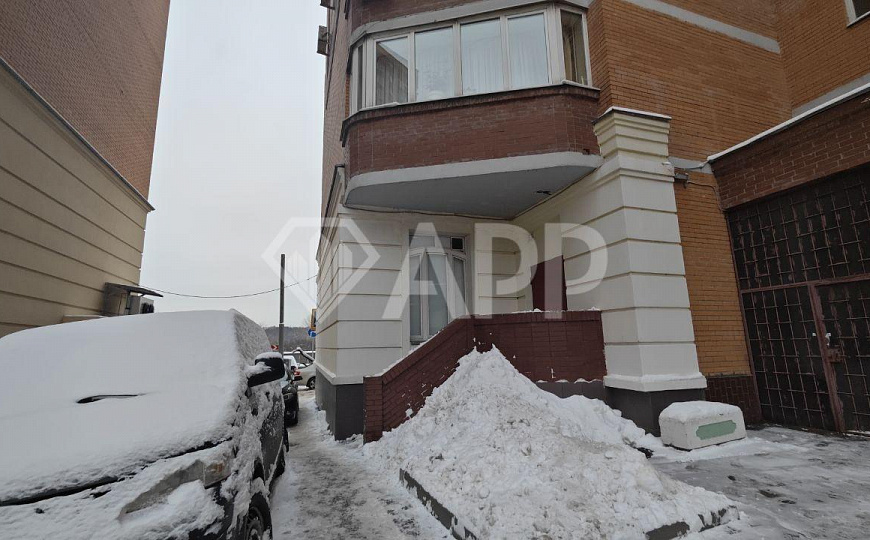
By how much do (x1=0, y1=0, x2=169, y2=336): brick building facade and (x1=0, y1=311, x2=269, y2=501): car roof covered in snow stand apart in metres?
4.95

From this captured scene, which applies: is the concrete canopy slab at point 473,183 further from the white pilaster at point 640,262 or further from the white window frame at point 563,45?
the white window frame at point 563,45

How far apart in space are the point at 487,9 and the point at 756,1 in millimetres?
6055

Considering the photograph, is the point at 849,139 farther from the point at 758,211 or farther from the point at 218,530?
the point at 218,530

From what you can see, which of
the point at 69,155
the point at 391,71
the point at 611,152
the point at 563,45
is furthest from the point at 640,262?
the point at 69,155

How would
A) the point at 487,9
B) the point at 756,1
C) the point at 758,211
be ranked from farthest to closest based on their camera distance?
the point at 756,1 < the point at 487,9 < the point at 758,211

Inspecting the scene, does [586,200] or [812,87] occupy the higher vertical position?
[812,87]

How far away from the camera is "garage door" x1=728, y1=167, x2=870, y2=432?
556 cm

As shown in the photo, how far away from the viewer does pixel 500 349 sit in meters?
6.58

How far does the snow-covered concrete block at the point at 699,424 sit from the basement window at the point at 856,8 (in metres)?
7.94

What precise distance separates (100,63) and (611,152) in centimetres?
1113

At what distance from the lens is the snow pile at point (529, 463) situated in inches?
129

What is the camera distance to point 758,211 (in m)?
6.79

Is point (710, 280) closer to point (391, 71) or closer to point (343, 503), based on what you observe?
point (343, 503)

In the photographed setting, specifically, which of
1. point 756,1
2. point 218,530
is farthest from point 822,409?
A: point 756,1
